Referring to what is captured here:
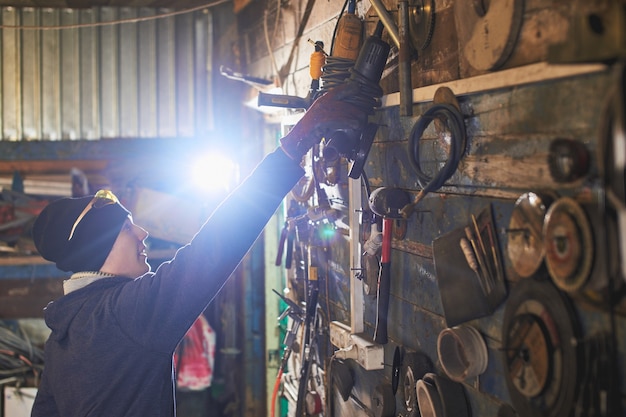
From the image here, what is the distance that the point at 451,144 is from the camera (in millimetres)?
1729

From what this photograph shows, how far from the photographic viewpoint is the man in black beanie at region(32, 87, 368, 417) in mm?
2105

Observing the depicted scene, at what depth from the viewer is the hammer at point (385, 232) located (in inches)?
82.6

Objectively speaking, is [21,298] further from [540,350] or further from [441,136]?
[540,350]

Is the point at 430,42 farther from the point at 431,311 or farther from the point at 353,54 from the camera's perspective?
the point at 431,311

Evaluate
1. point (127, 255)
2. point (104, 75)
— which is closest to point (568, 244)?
point (127, 255)

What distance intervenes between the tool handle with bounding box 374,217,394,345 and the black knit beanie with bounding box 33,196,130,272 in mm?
1091

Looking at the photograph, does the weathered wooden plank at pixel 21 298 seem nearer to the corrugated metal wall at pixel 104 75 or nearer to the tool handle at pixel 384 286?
the corrugated metal wall at pixel 104 75

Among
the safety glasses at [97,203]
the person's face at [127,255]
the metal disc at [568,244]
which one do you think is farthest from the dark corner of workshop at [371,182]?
the safety glasses at [97,203]

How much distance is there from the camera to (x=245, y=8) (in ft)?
15.5


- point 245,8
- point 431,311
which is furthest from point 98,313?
point 245,8

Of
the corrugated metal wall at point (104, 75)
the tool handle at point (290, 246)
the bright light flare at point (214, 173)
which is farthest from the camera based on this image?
the bright light flare at point (214, 173)

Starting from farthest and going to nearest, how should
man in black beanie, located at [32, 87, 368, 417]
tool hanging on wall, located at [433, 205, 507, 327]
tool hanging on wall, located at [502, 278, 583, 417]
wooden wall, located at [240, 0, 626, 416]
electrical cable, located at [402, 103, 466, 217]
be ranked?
man in black beanie, located at [32, 87, 368, 417] → electrical cable, located at [402, 103, 466, 217] → tool hanging on wall, located at [433, 205, 507, 327] → tool hanging on wall, located at [502, 278, 583, 417] → wooden wall, located at [240, 0, 626, 416]

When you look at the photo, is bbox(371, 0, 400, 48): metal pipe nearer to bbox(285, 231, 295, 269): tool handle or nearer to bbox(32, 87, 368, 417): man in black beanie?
bbox(32, 87, 368, 417): man in black beanie

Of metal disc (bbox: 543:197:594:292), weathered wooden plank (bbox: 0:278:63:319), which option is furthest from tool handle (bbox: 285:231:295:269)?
weathered wooden plank (bbox: 0:278:63:319)
